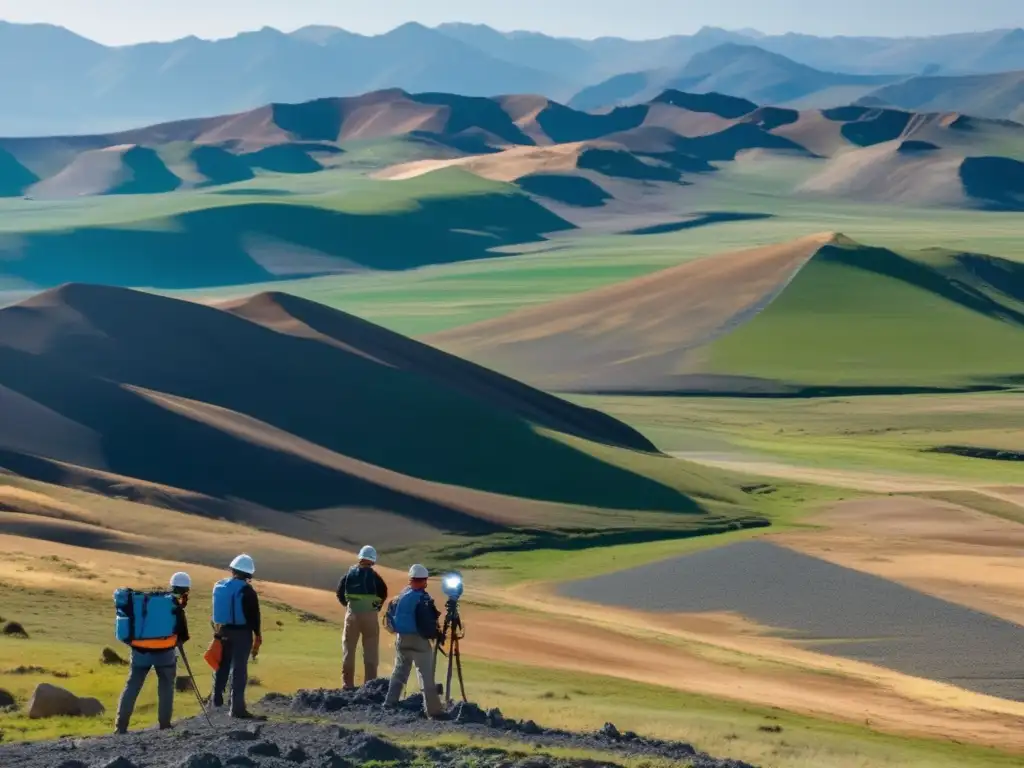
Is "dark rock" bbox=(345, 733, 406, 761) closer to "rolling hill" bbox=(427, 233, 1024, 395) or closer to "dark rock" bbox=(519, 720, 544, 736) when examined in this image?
"dark rock" bbox=(519, 720, 544, 736)

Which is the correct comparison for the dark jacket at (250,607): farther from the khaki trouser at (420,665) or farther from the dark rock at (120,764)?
the dark rock at (120,764)

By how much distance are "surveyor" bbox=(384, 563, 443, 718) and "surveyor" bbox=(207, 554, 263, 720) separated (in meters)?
1.46

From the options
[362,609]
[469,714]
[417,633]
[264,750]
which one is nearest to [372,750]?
[264,750]

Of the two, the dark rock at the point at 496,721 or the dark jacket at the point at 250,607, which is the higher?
the dark jacket at the point at 250,607

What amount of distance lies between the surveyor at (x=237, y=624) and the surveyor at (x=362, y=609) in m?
1.94

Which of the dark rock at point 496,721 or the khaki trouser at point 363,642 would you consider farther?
the khaki trouser at point 363,642

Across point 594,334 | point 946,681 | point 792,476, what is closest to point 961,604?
point 946,681

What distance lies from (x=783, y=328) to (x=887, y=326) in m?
7.60

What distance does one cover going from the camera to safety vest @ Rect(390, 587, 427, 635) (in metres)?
18.3

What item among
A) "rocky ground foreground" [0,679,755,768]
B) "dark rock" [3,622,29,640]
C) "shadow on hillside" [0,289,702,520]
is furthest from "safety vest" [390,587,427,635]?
"shadow on hillside" [0,289,702,520]

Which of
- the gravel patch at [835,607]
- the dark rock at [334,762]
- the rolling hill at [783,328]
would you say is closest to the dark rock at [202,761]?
the dark rock at [334,762]

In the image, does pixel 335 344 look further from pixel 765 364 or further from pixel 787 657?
pixel 765 364

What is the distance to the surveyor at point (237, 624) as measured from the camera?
58.1 ft

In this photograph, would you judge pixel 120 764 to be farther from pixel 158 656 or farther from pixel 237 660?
pixel 237 660
